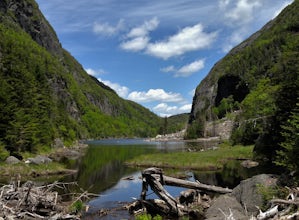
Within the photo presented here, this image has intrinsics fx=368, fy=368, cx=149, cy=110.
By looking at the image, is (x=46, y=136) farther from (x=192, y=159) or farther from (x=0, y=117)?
(x=192, y=159)

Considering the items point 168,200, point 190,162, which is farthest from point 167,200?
point 190,162

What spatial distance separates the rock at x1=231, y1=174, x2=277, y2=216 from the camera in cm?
2472

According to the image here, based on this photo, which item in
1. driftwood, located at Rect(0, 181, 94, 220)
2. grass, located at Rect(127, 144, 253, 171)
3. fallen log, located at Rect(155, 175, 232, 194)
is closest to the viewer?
driftwood, located at Rect(0, 181, 94, 220)

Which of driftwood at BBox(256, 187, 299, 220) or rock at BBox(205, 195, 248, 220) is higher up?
driftwood at BBox(256, 187, 299, 220)

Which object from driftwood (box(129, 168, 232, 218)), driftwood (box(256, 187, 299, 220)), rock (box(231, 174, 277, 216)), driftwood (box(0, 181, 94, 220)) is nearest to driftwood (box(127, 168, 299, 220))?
driftwood (box(129, 168, 232, 218))

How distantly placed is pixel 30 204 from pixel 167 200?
9743 millimetres

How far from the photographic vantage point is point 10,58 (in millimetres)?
93125

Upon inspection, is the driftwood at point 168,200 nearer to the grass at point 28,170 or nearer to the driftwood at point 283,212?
the driftwood at point 283,212

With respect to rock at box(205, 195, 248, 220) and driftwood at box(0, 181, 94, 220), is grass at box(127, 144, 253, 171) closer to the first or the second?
rock at box(205, 195, 248, 220)

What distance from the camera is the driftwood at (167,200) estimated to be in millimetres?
27625

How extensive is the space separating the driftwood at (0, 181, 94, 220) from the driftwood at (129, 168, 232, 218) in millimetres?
5655

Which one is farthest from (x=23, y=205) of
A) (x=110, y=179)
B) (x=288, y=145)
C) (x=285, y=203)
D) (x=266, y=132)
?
(x=266, y=132)

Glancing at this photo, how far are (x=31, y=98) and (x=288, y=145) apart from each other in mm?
69466

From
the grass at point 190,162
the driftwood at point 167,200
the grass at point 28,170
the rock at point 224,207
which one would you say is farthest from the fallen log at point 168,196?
the grass at point 190,162
